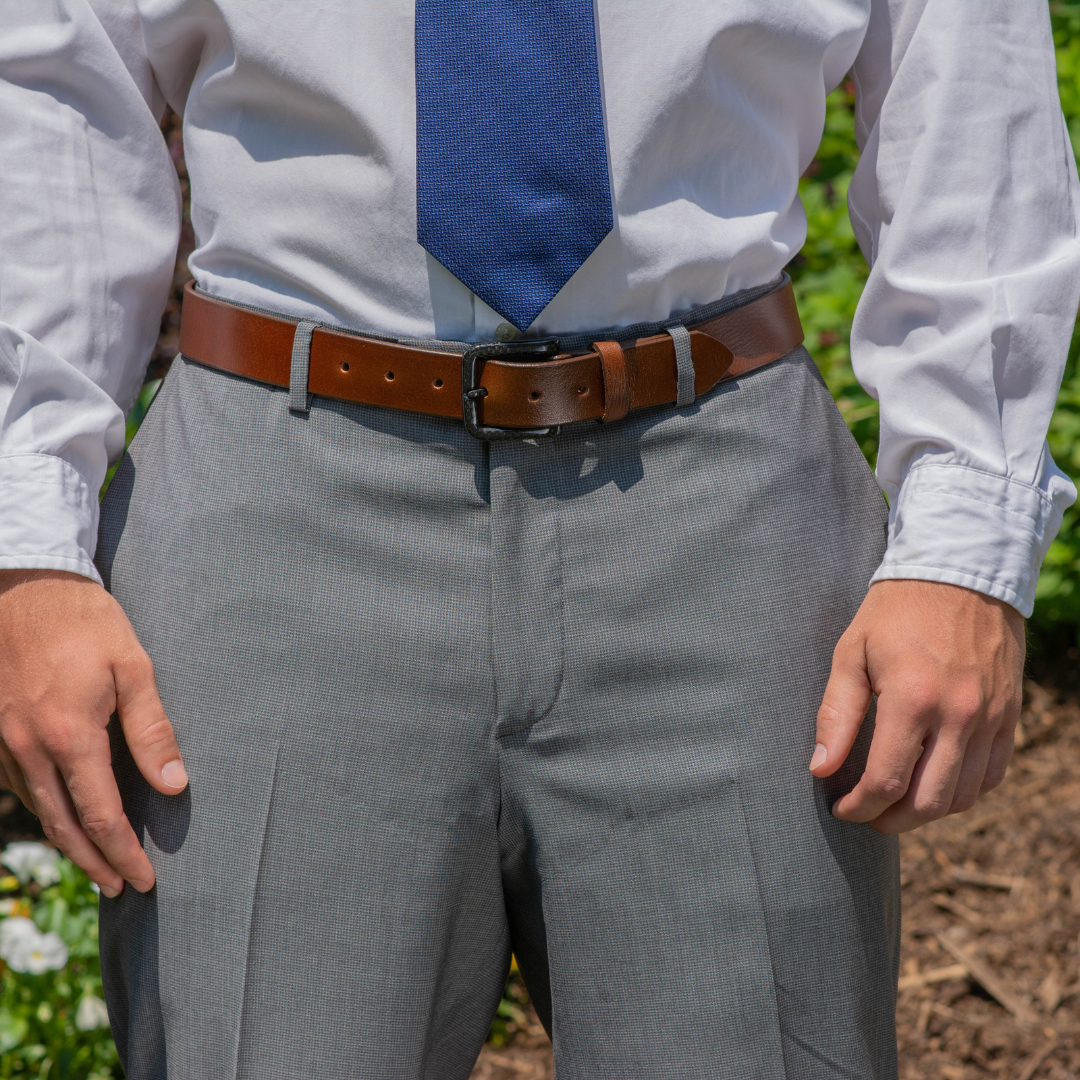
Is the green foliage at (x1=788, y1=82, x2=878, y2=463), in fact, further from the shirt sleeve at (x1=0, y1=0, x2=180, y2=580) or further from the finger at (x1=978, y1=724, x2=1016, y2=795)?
the shirt sleeve at (x1=0, y1=0, x2=180, y2=580)

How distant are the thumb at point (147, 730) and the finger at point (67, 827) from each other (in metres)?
0.08

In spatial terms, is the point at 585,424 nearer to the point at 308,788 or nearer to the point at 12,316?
the point at 308,788

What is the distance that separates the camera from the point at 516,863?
3.63 feet

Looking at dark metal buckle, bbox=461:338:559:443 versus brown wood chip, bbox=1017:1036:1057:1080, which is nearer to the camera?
dark metal buckle, bbox=461:338:559:443

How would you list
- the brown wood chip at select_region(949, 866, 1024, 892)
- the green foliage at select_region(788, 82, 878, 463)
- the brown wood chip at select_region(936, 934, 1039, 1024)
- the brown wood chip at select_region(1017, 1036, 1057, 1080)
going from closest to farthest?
the brown wood chip at select_region(1017, 1036, 1057, 1080) < the brown wood chip at select_region(936, 934, 1039, 1024) < the brown wood chip at select_region(949, 866, 1024, 892) < the green foliage at select_region(788, 82, 878, 463)

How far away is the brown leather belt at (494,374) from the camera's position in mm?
1013

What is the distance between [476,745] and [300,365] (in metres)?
0.41

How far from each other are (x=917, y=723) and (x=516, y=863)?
0.43 meters

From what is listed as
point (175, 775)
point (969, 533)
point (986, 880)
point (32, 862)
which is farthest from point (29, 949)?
point (986, 880)

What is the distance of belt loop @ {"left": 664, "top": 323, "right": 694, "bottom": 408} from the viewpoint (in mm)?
1043

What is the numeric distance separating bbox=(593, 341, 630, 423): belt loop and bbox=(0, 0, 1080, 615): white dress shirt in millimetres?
56

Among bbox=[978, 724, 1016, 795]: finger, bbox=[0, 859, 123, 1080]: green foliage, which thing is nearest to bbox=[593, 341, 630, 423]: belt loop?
bbox=[978, 724, 1016, 795]: finger

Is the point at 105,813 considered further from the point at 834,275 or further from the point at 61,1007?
the point at 834,275

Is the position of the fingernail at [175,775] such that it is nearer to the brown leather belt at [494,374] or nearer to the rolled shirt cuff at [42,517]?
the rolled shirt cuff at [42,517]
